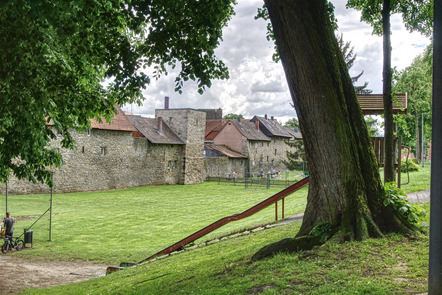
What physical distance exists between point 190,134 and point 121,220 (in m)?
30.5

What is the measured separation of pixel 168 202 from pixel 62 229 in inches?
503

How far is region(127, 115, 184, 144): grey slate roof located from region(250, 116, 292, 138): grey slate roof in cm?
2898

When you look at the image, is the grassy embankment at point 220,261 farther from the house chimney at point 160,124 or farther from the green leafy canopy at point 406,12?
the house chimney at point 160,124

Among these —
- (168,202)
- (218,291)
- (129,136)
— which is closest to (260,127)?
(129,136)

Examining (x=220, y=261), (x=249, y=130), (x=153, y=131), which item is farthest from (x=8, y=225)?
(x=249, y=130)

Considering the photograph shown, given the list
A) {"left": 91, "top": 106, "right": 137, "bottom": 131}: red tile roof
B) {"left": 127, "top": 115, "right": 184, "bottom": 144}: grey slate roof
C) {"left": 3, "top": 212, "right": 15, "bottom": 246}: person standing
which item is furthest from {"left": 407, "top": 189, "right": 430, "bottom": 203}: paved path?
{"left": 127, "top": 115, "right": 184, "bottom": 144}: grey slate roof

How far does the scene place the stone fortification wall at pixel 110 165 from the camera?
40.6 m

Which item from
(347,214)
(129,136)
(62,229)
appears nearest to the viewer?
(347,214)

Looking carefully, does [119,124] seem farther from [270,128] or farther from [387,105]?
[270,128]

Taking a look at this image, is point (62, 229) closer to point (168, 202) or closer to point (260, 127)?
point (168, 202)

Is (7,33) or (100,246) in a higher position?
(7,33)

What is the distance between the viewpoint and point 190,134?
56.0 m

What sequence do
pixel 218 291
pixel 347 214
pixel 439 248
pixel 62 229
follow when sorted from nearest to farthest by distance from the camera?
1. pixel 439 248
2. pixel 218 291
3. pixel 347 214
4. pixel 62 229

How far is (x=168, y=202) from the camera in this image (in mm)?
35344
